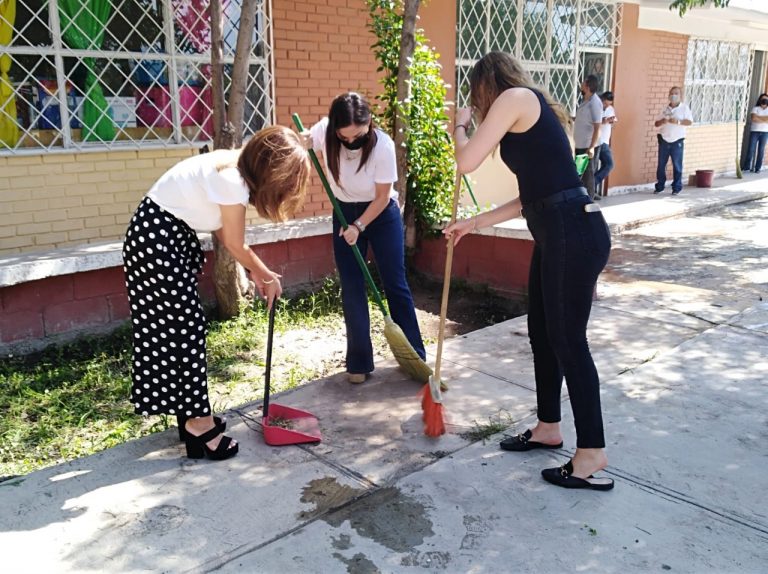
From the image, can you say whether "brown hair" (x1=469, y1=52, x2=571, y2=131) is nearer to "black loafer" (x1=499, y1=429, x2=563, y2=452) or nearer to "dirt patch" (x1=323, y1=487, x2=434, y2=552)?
"black loafer" (x1=499, y1=429, x2=563, y2=452)

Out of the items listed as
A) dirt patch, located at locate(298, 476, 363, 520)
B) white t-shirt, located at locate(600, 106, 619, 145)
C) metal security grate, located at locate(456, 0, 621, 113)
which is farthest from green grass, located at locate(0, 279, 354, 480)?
white t-shirt, located at locate(600, 106, 619, 145)

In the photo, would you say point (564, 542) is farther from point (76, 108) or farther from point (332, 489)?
point (76, 108)

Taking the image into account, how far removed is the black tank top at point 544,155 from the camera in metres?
2.70

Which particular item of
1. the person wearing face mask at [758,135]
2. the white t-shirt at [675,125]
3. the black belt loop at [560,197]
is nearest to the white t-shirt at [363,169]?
the black belt loop at [560,197]

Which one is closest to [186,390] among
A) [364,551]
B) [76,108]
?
[364,551]

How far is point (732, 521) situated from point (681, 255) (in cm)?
538

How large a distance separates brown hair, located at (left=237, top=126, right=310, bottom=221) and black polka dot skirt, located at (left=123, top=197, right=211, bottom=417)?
0.36 metres

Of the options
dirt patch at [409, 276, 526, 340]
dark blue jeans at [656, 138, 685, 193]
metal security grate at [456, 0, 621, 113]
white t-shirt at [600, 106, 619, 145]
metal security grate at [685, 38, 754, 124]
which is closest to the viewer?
dirt patch at [409, 276, 526, 340]

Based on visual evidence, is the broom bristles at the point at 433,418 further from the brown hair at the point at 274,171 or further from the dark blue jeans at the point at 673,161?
the dark blue jeans at the point at 673,161

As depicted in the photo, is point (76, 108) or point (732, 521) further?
point (76, 108)

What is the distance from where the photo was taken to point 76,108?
5145 millimetres

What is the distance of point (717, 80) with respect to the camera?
13586mm

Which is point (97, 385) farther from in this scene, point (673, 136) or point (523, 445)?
point (673, 136)

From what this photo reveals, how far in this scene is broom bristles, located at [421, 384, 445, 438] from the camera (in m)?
3.28
